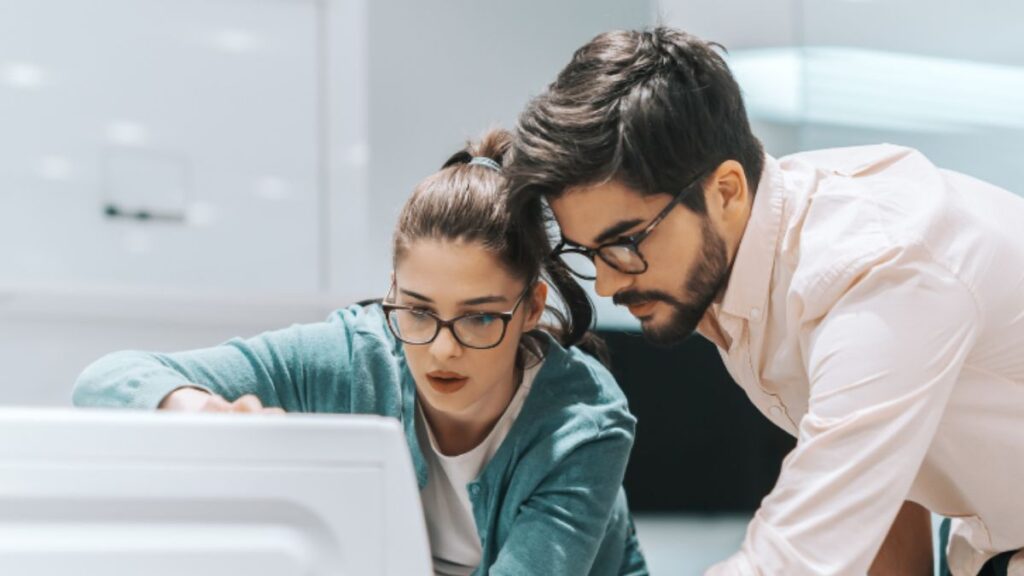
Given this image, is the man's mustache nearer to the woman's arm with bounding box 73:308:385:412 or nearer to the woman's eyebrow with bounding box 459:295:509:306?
the woman's eyebrow with bounding box 459:295:509:306

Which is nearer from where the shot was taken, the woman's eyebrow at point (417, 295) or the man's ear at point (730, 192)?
the man's ear at point (730, 192)

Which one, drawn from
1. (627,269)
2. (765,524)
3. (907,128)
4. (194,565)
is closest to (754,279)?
(627,269)

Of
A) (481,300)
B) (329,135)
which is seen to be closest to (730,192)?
(481,300)

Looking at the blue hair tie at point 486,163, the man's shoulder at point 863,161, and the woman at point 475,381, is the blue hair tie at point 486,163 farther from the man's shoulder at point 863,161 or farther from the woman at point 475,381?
the man's shoulder at point 863,161

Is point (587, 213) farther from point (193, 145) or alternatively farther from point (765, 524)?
point (193, 145)

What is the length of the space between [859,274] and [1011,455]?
0.27m

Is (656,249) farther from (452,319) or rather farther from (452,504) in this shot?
(452,504)

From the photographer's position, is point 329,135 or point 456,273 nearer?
point 456,273

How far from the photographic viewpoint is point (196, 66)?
86.4 inches

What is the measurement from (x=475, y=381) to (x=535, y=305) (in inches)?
5.0

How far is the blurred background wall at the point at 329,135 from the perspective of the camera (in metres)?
2.09

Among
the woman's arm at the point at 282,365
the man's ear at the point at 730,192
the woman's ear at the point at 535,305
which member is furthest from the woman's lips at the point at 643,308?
the woman's arm at the point at 282,365

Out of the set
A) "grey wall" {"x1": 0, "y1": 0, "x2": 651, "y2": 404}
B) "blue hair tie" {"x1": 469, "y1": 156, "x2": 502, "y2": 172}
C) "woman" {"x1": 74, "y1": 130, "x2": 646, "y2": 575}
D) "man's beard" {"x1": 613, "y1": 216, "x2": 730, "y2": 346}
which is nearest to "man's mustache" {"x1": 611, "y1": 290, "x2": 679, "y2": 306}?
"man's beard" {"x1": 613, "y1": 216, "x2": 730, "y2": 346}

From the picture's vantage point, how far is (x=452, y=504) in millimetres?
1393
